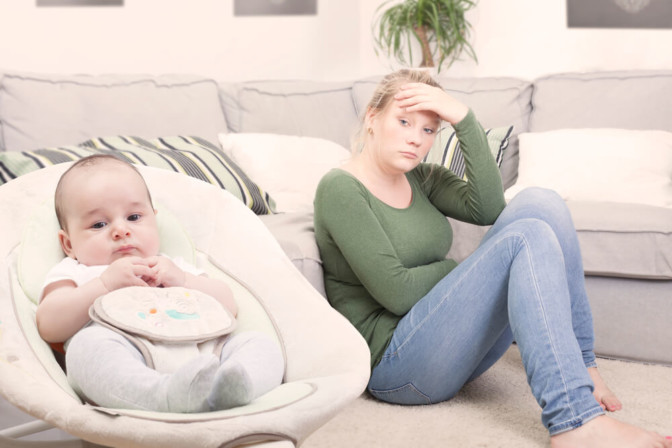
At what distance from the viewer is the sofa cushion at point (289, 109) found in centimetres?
275

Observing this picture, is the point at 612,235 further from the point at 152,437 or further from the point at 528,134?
the point at 152,437

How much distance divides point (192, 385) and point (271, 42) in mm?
2743

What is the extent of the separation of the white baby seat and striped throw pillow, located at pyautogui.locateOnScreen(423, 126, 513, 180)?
120 centimetres

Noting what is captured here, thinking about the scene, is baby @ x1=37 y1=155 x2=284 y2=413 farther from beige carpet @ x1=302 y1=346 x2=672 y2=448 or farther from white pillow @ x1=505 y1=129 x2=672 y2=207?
white pillow @ x1=505 y1=129 x2=672 y2=207

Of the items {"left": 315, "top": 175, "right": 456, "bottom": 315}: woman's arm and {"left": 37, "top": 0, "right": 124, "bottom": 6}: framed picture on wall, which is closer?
{"left": 315, "top": 175, "right": 456, "bottom": 315}: woman's arm

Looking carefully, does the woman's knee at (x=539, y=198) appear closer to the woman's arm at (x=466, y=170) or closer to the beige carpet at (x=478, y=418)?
the woman's arm at (x=466, y=170)

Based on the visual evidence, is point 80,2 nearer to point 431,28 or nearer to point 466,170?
point 431,28

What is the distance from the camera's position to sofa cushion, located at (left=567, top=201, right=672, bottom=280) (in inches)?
79.9

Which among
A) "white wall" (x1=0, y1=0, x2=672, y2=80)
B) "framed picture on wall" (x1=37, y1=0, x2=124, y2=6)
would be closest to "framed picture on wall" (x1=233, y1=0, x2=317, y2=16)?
"white wall" (x1=0, y1=0, x2=672, y2=80)

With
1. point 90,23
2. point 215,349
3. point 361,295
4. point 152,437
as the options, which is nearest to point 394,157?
point 361,295

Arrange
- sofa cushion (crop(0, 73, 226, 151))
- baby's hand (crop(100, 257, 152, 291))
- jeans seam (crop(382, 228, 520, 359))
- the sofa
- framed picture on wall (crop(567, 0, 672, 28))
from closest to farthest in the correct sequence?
baby's hand (crop(100, 257, 152, 291)), jeans seam (crop(382, 228, 520, 359)), the sofa, sofa cushion (crop(0, 73, 226, 151)), framed picture on wall (crop(567, 0, 672, 28))

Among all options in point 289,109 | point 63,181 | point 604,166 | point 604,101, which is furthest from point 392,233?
point 604,101

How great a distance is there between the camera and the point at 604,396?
1730mm

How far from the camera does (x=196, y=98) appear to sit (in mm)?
2680
